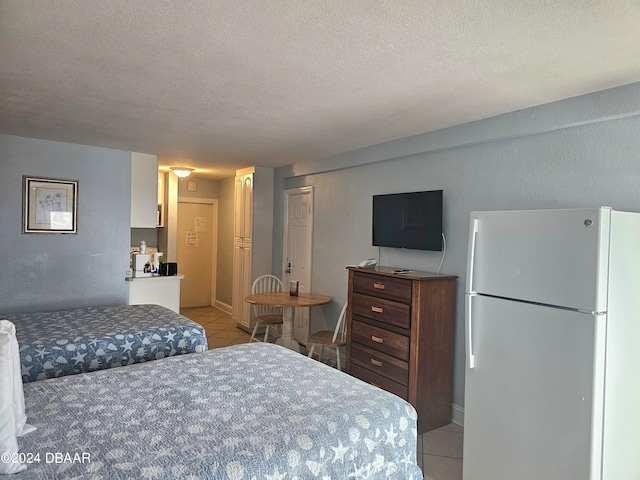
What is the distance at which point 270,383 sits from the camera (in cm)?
205

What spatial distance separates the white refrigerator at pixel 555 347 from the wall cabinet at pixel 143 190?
3844 millimetres

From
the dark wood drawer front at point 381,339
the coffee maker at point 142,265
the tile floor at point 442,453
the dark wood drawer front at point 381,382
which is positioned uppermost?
the coffee maker at point 142,265

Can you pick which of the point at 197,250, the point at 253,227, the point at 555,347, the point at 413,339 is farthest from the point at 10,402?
the point at 197,250

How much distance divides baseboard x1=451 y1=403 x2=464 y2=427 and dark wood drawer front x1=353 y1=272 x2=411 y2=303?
1.01 meters

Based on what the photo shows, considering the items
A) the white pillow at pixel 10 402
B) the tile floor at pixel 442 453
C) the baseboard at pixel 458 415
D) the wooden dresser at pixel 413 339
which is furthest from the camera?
the baseboard at pixel 458 415

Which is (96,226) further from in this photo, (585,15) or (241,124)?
(585,15)

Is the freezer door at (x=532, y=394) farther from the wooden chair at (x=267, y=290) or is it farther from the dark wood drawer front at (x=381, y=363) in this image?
the wooden chair at (x=267, y=290)

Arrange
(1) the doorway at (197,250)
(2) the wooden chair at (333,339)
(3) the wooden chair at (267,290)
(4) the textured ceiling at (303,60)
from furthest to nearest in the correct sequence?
1. (1) the doorway at (197,250)
2. (3) the wooden chair at (267,290)
3. (2) the wooden chair at (333,339)
4. (4) the textured ceiling at (303,60)

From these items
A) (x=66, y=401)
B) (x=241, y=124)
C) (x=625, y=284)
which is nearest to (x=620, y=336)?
(x=625, y=284)

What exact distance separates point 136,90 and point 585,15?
241 centimetres

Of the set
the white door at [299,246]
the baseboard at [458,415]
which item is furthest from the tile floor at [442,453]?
the white door at [299,246]

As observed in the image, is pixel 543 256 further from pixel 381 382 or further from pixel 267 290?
pixel 267 290

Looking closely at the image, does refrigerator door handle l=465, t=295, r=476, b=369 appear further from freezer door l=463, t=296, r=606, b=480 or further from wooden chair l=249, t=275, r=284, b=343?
wooden chair l=249, t=275, r=284, b=343

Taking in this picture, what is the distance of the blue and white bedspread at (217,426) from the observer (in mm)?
1366
